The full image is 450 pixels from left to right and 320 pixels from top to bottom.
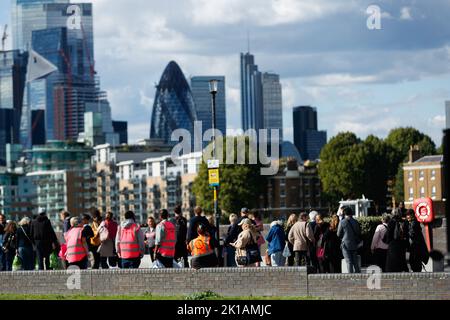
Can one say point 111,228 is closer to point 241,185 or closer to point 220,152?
point 220,152

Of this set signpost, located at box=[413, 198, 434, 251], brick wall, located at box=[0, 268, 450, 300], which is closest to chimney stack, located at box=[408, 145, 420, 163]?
brick wall, located at box=[0, 268, 450, 300]

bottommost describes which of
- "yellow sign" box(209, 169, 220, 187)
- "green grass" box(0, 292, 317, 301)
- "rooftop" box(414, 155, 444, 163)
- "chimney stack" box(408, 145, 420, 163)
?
"green grass" box(0, 292, 317, 301)

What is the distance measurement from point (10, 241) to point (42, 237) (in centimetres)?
145

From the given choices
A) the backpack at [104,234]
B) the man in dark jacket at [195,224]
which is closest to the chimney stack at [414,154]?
the backpack at [104,234]

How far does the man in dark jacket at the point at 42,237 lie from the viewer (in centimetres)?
3803

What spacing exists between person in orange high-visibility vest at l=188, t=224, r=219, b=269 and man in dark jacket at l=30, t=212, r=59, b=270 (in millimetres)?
5472

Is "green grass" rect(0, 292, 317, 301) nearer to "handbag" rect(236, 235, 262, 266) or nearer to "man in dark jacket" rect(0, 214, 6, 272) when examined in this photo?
"handbag" rect(236, 235, 262, 266)

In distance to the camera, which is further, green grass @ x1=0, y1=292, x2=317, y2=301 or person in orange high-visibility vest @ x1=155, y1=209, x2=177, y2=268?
person in orange high-visibility vest @ x1=155, y1=209, x2=177, y2=268

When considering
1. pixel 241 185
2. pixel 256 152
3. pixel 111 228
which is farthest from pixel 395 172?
pixel 111 228

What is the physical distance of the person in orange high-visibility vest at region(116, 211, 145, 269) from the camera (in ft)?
116

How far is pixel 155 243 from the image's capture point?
118ft
